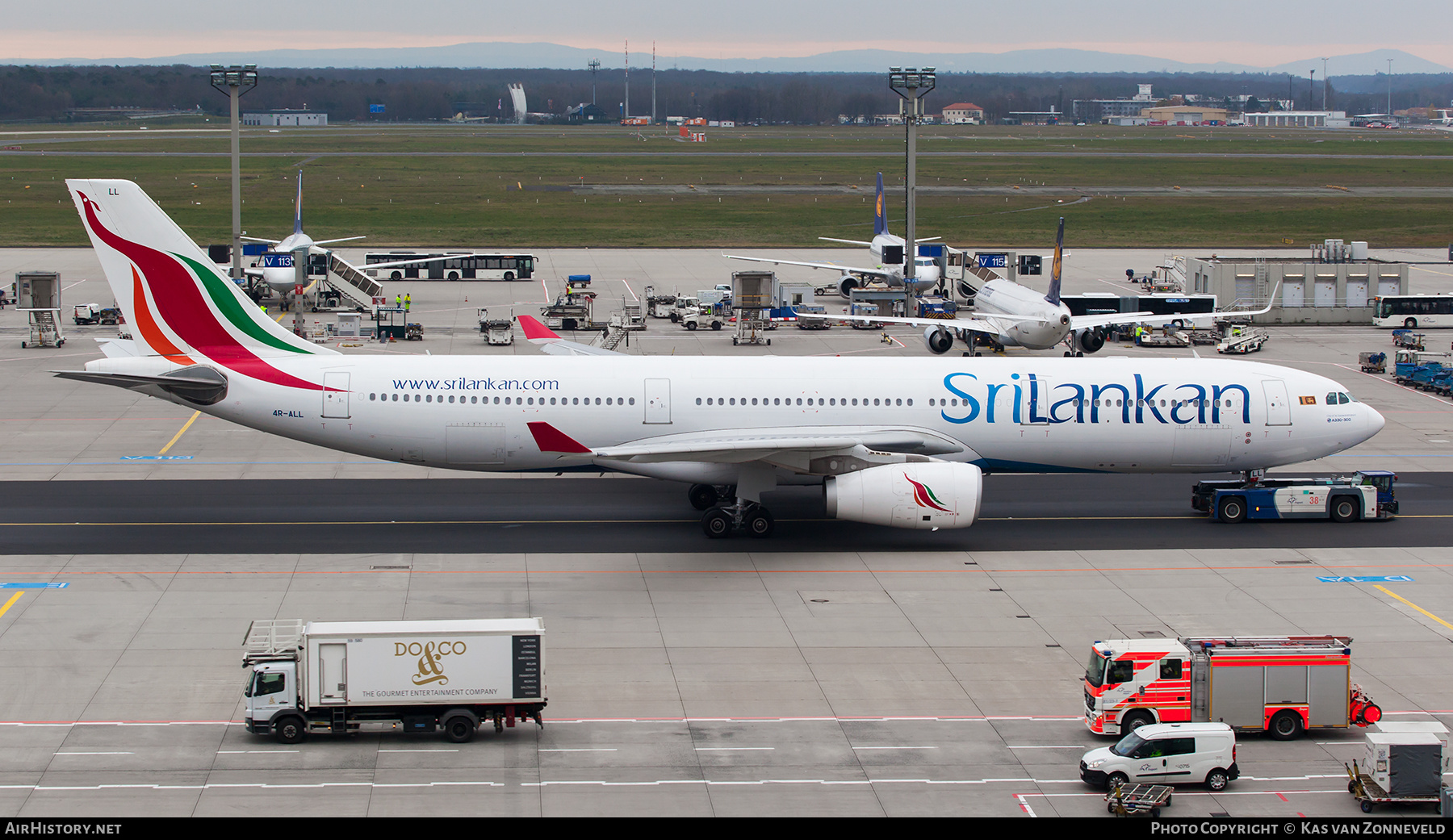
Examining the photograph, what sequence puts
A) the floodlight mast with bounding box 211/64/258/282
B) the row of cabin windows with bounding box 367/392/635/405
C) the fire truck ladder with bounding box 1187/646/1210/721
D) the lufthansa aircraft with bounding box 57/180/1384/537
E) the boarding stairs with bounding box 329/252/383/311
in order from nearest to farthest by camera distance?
the fire truck ladder with bounding box 1187/646/1210/721
the lufthansa aircraft with bounding box 57/180/1384/537
the row of cabin windows with bounding box 367/392/635/405
the floodlight mast with bounding box 211/64/258/282
the boarding stairs with bounding box 329/252/383/311

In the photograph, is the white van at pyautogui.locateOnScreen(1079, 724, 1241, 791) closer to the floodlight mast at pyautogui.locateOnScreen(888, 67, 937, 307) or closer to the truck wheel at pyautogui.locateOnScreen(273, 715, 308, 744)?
the truck wheel at pyautogui.locateOnScreen(273, 715, 308, 744)

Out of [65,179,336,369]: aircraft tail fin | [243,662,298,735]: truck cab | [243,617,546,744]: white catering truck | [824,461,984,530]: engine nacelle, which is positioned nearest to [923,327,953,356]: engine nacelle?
[824,461,984,530]: engine nacelle

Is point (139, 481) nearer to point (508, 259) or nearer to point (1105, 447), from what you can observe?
point (1105, 447)

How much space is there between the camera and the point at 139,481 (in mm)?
44000

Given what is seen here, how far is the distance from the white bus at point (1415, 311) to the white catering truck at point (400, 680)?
68.1 metres

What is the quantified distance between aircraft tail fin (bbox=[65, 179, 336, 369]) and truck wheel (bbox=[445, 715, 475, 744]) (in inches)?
657

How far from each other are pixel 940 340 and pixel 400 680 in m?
48.3

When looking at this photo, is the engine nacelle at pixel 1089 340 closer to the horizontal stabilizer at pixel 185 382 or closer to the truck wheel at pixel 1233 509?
the truck wheel at pixel 1233 509

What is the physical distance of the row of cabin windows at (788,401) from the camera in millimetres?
39094

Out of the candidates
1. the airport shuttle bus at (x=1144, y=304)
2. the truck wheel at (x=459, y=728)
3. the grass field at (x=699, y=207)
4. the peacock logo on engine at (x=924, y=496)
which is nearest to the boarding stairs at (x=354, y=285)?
the grass field at (x=699, y=207)

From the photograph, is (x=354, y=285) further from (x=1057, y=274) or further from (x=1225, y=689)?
(x=1225, y=689)

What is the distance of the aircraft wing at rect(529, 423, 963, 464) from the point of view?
34.8 m

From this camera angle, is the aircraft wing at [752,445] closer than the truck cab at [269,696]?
No
